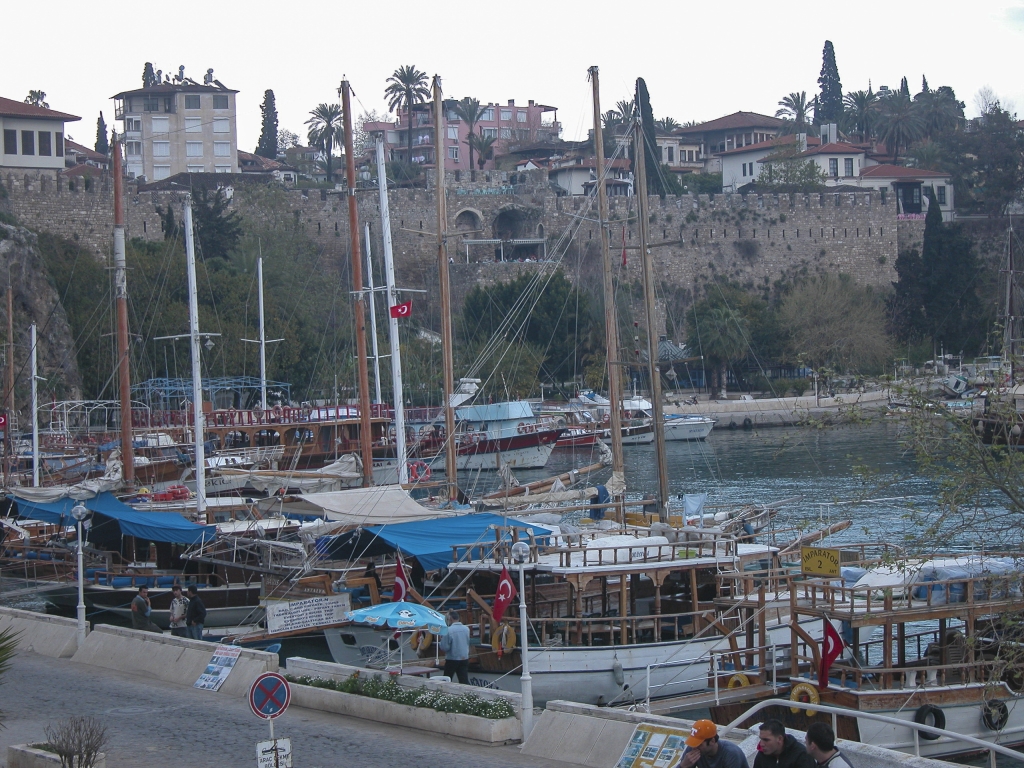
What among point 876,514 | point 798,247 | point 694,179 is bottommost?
point 876,514

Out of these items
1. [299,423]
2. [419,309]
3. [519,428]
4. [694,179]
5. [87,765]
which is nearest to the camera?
[87,765]

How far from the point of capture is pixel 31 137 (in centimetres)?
6856

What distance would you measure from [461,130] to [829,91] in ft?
112

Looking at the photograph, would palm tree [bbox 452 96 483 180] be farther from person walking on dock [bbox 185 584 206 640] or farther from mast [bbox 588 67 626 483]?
person walking on dock [bbox 185 584 206 640]

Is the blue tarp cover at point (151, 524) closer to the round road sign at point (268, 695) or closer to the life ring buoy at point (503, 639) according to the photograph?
the life ring buoy at point (503, 639)

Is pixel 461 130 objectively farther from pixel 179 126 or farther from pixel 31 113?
pixel 31 113

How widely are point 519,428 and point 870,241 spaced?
39.0 metres

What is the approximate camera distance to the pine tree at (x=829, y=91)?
119 m

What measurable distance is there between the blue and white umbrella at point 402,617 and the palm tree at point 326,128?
87.5 metres

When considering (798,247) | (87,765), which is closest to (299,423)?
(87,765)

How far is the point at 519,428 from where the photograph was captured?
55719 mm

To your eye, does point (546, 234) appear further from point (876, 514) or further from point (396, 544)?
point (396, 544)

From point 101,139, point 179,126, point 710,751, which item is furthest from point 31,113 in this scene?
point 710,751

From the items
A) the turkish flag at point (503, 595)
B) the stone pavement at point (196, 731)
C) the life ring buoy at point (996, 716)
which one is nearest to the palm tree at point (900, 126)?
the turkish flag at point (503, 595)
